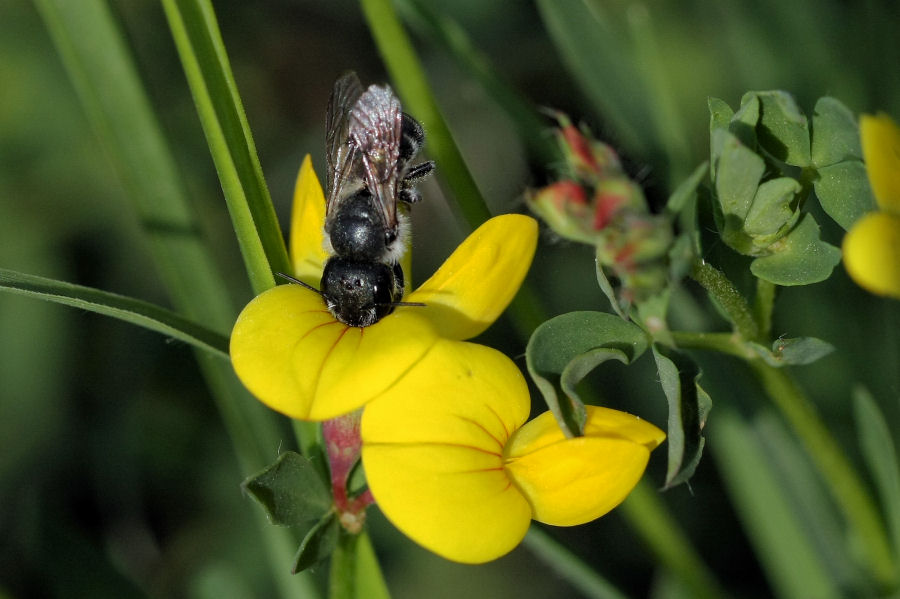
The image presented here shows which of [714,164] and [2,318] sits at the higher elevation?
[2,318]

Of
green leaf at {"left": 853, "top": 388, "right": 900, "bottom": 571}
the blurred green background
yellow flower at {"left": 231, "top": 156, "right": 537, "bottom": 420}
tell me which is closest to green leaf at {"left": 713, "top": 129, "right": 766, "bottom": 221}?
yellow flower at {"left": 231, "top": 156, "right": 537, "bottom": 420}

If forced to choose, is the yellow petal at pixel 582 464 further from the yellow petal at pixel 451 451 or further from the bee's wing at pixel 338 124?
the bee's wing at pixel 338 124

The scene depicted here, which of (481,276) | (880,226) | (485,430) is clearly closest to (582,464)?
(485,430)

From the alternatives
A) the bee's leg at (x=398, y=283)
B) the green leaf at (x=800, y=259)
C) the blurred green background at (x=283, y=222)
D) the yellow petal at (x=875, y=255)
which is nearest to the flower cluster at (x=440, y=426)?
the bee's leg at (x=398, y=283)

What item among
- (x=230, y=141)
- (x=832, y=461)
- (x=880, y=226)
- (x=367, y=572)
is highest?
(x=230, y=141)

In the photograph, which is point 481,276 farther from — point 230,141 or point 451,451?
point 230,141

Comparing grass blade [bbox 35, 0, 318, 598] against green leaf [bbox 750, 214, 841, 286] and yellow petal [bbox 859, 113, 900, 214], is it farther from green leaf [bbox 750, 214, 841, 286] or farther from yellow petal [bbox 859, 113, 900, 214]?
yellow petal [bbox 859, 113, 900, 214]

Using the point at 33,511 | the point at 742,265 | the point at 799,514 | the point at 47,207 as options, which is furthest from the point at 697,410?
the point at 47,207

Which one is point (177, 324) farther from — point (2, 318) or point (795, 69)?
point (795, 69)
